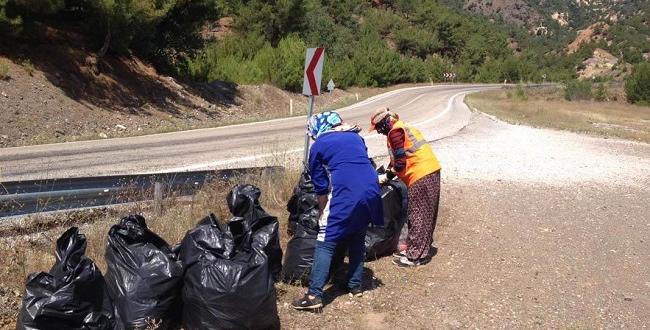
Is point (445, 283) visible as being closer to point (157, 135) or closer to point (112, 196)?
point (112, 196)

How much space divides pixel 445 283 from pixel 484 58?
99161mm

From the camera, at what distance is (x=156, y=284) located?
13.7 feet

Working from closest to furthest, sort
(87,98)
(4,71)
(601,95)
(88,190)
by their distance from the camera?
1. (88,190)
2. (4,71)
3. (87,98)
4. (601,95)

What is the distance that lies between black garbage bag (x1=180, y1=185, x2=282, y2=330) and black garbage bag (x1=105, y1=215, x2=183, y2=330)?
12 cm

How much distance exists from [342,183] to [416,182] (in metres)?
1.55

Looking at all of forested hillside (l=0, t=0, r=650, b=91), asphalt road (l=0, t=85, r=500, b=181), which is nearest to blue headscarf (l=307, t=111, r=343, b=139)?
asphalt road (l=0, t=85, r=500, b=181)

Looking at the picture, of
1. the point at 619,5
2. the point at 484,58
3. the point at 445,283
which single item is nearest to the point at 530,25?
the point at 619,5

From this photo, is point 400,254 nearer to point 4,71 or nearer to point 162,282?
Result: point 162,282

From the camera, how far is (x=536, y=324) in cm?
491

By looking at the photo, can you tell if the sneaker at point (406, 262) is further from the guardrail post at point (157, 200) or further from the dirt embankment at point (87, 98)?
the dirt embankment at point (87, 98)

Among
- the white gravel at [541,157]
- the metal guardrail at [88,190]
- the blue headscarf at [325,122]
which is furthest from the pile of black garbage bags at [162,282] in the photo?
the white gravel at [541,157]

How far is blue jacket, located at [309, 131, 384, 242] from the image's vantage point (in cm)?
473

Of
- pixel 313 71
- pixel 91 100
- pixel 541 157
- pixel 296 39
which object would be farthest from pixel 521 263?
pixel 296 39

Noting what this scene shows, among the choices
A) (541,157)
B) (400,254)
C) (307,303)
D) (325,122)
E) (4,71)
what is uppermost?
(325,122)
